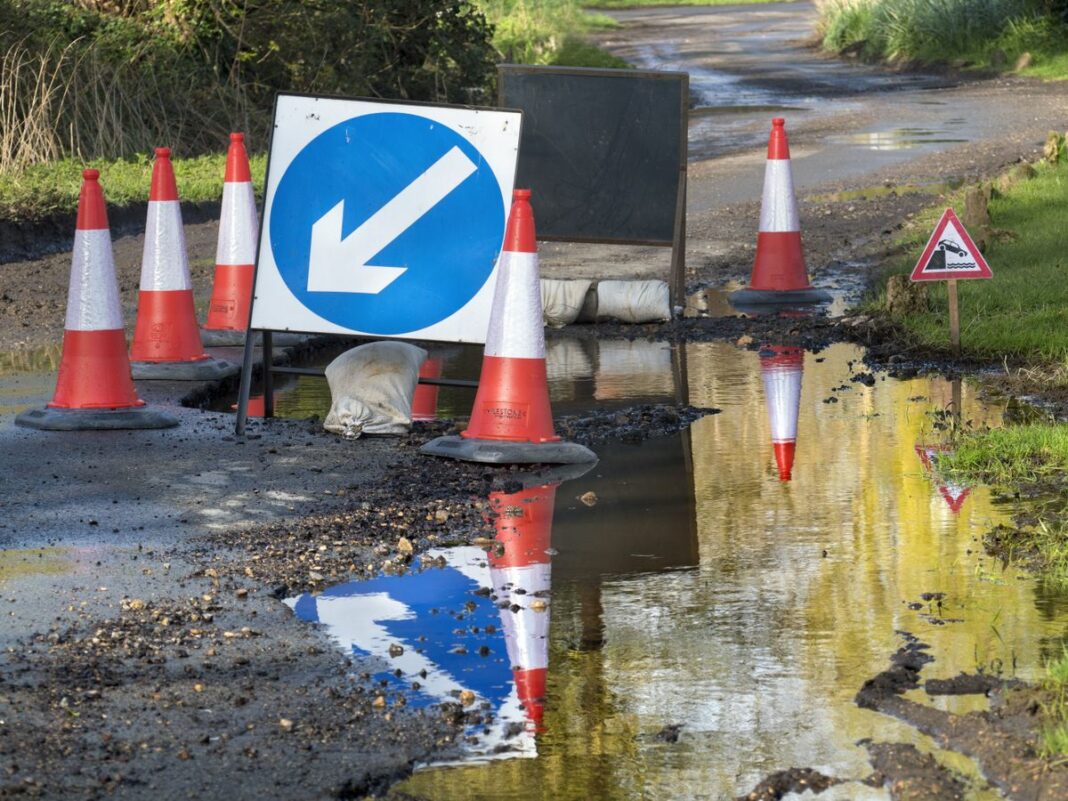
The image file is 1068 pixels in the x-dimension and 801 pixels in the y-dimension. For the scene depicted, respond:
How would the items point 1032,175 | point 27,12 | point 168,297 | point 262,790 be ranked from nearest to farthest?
point 262,790 < point 168,297 < point 1032,175 < point 27,12

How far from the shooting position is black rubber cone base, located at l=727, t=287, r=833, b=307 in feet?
36.5

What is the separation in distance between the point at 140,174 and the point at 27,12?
122 inches

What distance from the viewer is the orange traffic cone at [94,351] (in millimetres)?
7906

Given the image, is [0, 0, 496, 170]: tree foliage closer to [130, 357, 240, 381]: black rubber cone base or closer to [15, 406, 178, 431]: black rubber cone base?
[130, 357, 240, 381]: black rubber cone base

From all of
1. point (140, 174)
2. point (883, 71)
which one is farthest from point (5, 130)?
point (883, 71)

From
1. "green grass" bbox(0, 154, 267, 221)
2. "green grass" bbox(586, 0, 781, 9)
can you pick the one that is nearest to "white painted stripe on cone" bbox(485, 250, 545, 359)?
"green grass" bbox(0, 154, 267, 221)

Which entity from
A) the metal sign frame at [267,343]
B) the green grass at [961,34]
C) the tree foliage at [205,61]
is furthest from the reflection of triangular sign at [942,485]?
the green grass at [961,34]

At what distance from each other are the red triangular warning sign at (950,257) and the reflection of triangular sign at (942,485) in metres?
1.74

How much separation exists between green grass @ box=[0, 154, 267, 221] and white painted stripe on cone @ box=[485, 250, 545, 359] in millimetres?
6817

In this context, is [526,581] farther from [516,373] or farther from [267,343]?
[267,343]

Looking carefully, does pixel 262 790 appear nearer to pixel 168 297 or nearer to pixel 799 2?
pixel 168 297

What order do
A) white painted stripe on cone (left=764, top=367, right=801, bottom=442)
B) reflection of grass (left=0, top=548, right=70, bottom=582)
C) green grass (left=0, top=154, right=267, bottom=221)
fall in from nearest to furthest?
reflection of grass (left=0, top=548, right=70, bottom=582) → white painted stripe on cone (left=764, top=367, right=801, bottom=442) → green grass (left=0, top=154, right=267, bottom=221)

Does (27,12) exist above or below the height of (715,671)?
above

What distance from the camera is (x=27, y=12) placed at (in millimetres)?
18625
